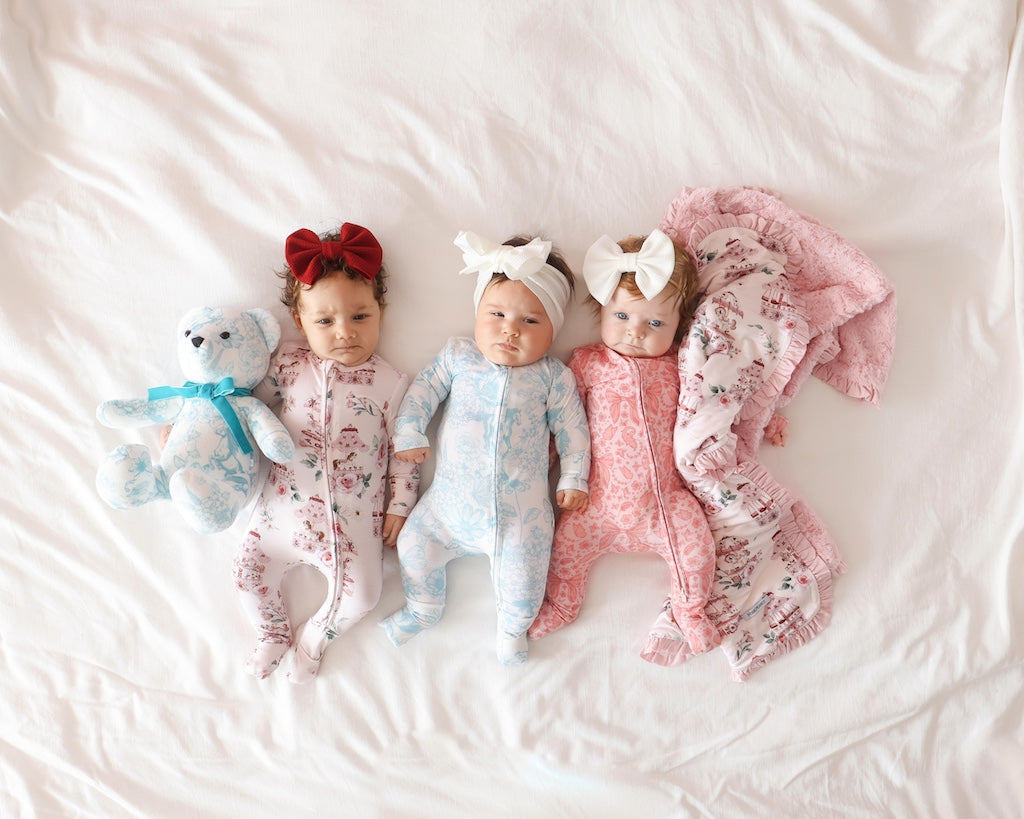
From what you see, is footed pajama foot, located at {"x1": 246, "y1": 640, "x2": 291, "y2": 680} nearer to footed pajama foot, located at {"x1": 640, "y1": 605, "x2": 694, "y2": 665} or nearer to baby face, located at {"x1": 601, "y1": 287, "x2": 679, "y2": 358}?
footed pajama foot, located at {"x1": 640, "y1": 605, "x2": 694, "y2": 665}

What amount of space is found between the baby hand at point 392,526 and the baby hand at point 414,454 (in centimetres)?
12

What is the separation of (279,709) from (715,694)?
890 millimetres

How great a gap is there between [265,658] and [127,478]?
46 cm

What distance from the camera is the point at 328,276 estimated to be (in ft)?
4.35

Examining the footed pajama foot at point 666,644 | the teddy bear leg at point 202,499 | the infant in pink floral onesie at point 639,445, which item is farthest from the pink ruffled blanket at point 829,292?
the teddy bear leg at point 202,499

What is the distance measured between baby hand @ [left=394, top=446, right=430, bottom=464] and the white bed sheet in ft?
0.67

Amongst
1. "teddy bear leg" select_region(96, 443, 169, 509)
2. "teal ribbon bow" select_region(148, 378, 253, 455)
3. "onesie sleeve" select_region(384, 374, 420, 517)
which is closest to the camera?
"teddy bear leg" select_region(96, 443, 169, 509)

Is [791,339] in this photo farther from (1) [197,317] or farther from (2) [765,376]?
(1) [197,317]

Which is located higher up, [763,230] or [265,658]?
[763,230]

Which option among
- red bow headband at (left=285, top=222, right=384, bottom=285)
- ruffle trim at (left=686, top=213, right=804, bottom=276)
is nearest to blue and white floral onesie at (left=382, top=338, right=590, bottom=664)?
red bow headband at (left=285, top=222, right=384, bottom=285)

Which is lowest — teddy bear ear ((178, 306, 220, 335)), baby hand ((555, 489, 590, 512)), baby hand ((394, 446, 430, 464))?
baby hand ((555, 489, 590, 512))

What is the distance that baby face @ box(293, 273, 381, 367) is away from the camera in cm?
133

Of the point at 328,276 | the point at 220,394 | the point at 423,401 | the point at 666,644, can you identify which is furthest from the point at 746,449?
the point at 220,394

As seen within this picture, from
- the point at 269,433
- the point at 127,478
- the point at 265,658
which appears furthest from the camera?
the point at 265,658
